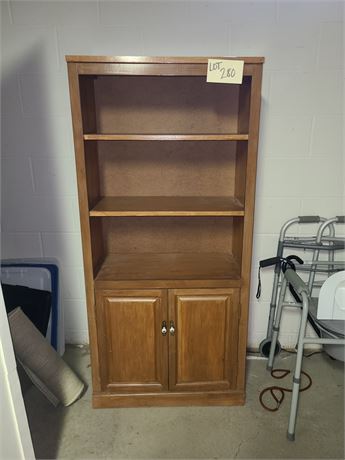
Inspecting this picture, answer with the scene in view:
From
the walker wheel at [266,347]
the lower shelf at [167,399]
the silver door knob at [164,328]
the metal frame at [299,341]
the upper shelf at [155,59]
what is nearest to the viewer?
the upper shelf at [155,59]

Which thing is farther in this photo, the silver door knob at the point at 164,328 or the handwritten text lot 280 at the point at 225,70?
the silver door knob at the point at 164,328

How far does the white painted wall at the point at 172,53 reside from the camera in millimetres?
1607

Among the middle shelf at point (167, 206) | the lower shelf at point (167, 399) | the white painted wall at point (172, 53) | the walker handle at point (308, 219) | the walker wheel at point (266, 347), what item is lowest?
the lower shelf at point (167, 399)

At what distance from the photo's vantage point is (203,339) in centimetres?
161

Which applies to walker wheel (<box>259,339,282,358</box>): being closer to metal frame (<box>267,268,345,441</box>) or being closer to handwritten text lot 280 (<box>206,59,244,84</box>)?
metal frame (<box>267,268,345,441</box>)

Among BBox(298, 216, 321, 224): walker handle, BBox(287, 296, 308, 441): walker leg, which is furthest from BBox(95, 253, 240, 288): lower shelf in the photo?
BBox(298, 216, 321, 224): walker handle

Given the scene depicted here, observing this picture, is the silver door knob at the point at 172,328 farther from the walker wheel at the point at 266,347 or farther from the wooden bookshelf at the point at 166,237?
the walker wheel at the point at 266,347

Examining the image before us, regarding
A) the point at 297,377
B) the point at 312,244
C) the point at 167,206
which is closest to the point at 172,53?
the point at 167,206

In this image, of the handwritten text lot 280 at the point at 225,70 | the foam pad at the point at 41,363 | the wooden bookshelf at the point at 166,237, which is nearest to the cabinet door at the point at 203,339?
the wooden bookshelf at the point at 166,237

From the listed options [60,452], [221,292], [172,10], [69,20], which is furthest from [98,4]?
[60,452]

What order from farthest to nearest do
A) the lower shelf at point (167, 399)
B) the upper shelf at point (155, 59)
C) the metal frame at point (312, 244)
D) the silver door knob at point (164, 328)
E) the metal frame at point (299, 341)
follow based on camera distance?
the metal frame at point (312, 244) < the lower shelf at point (167, 399) < the silver door knob at point (164, 328) < the metal frame at point (299, 341) < the upper shelf at point (155, 59)

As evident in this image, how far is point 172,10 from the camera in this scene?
1.59 metres

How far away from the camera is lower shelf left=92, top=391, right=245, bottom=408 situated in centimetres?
169

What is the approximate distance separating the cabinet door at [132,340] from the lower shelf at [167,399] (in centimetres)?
4
